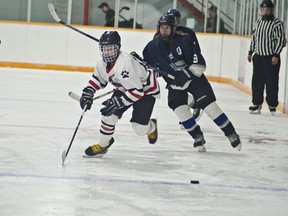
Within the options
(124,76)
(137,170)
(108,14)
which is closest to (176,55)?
(124,76)

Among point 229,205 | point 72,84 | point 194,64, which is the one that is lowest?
point 72,84

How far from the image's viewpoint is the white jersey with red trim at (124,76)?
4812 mm

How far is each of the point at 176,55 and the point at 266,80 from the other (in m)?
3.10

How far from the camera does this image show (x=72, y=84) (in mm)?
11016

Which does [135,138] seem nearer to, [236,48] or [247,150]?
[247,150]

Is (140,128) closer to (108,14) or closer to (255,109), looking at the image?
(255,109)

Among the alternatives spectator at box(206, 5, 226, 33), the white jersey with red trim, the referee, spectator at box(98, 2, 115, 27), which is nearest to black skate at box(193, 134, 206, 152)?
the white jersey with red trim

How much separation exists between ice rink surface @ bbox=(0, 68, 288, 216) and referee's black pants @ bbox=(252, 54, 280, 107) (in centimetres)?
44

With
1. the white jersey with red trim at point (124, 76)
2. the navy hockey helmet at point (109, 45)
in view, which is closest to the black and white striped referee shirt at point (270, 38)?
the white jersey with red trim at point (124, 76)

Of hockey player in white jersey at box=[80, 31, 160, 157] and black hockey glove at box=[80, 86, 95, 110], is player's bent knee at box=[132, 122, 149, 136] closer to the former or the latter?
hockey player in white jersey at box=[80, 31, 160, 157]

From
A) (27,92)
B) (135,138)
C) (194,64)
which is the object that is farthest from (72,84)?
(194,64)

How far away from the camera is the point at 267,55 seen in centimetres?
825

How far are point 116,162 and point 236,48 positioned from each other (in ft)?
25.3

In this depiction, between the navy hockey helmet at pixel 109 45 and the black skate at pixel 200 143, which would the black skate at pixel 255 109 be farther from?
the navy hockey helmet at pixel 109 45
